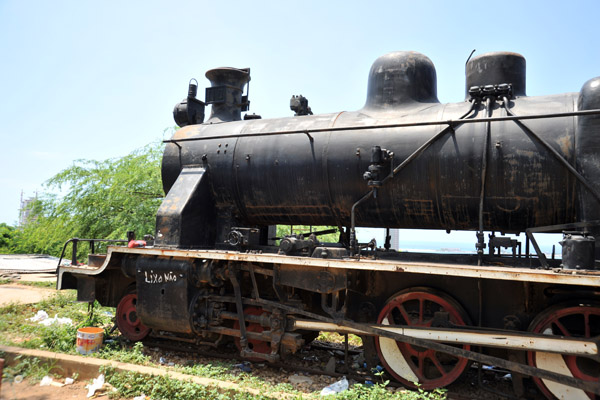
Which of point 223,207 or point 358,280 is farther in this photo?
point 223,207

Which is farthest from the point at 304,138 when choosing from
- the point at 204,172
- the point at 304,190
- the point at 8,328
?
the point at 8,328

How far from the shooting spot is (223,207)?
6.81 meters

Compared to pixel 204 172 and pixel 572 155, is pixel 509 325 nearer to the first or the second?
pixel 572 155

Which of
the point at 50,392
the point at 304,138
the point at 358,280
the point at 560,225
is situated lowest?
the point at 50,392

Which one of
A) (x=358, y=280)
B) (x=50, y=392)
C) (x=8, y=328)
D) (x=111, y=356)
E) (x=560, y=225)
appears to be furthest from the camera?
(x=8, y=328)

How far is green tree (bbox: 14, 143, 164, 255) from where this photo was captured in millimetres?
14531

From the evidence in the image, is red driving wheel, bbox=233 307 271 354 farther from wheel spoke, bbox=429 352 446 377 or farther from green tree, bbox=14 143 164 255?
green tree, bbox=14 143 164 255

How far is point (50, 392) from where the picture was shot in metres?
5.03

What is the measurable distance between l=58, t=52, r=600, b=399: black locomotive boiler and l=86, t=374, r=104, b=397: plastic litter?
1.06 meters

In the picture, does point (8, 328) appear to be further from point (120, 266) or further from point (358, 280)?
point (358, 280)

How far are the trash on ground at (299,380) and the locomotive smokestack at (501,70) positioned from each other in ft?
14.2

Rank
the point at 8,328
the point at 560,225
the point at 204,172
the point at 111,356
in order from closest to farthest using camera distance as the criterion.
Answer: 1. the point at 560,225
2. the point at 111,356
3. the point at 204,172
4. the point at 8,328

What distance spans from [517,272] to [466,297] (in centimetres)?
108

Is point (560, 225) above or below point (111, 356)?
above
